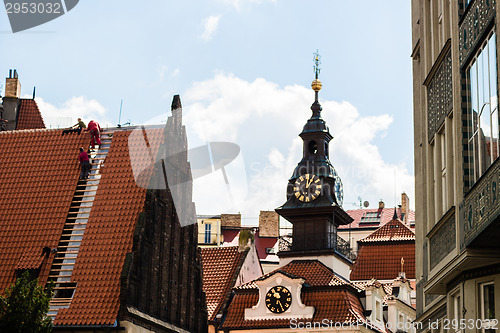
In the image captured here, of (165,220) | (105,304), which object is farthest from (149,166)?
(105,304)

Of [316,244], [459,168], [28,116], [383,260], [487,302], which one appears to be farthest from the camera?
[383,260]

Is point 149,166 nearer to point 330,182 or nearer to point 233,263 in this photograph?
point 233,263

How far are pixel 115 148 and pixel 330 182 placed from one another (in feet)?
71.8

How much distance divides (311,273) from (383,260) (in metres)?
8.84

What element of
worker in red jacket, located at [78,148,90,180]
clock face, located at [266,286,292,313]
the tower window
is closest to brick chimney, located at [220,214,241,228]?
the tower window

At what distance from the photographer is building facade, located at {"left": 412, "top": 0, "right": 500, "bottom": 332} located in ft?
56.1

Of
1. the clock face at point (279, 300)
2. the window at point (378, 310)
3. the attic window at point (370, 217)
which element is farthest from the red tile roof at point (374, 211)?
the clock face at point (279, 300)

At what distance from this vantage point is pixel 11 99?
57.2 meters

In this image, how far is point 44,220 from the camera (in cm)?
3881

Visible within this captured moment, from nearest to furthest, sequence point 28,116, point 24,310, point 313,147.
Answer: point 24,310 < point 28,116 < point 313,147

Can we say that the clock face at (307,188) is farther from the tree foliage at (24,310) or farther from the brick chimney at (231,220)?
the tree foliage at (24,310)

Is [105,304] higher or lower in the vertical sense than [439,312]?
higher

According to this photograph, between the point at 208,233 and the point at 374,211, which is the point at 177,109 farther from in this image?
the point at 374,211

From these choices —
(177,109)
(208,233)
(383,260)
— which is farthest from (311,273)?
(208,233)
